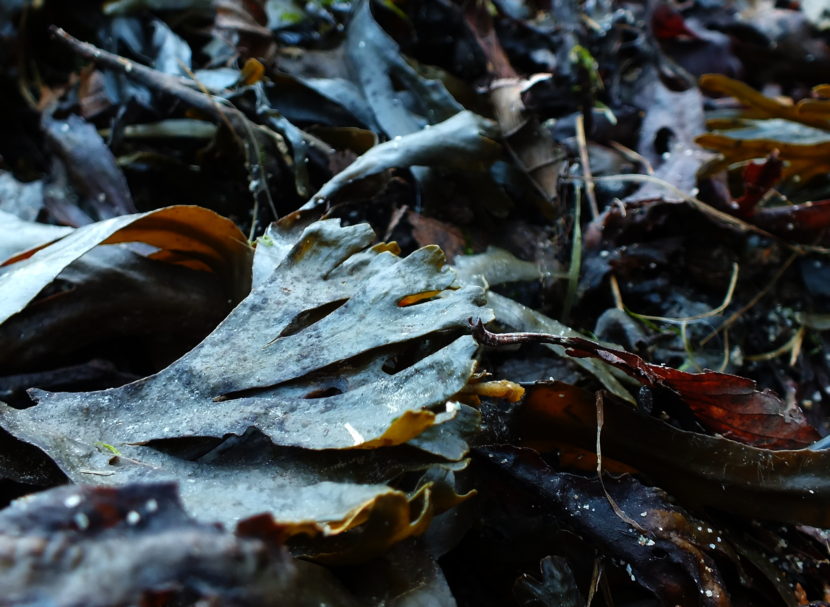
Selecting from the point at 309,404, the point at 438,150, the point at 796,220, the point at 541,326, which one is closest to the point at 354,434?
the point at 309,404

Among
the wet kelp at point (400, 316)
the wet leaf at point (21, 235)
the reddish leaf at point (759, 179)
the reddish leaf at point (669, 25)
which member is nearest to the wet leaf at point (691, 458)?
A: the wet kelp at point (400, 316)

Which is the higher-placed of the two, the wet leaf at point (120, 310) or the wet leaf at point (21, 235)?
the wet leaf at point (21, 235)

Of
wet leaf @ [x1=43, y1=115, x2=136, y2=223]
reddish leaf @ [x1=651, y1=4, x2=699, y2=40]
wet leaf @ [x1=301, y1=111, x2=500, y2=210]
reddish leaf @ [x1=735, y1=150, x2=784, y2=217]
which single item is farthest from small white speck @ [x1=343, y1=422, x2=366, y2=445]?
reddish leaf @ [x1=651, y1=4, x2=699, y2=40]

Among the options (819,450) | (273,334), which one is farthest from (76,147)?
(819,450)

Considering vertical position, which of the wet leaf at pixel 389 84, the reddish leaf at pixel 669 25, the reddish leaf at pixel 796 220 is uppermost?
the wet leaf at pixel 389 84

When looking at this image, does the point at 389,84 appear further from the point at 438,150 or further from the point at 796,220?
the point at 796,220

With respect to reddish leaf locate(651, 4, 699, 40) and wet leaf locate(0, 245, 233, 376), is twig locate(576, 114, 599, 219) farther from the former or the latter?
wet leaf locate(0, 245, 233, 376)

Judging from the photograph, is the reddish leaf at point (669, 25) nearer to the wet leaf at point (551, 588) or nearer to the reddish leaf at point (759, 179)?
the reddish leaf at point (759, 179)
